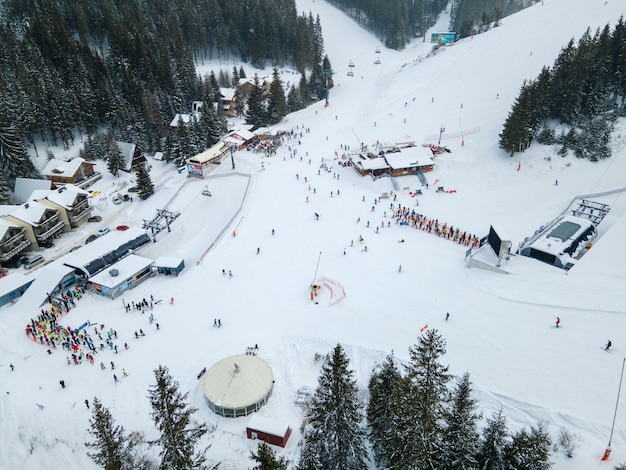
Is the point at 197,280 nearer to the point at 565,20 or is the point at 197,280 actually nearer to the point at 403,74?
the point at 403,74

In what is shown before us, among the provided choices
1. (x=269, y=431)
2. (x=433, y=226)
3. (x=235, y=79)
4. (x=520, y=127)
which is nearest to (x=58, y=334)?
(x=269, y=431)

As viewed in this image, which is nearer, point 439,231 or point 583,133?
point 439,231

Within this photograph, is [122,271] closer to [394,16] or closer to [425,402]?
[425,402]

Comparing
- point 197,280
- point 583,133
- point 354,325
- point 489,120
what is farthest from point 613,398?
point 489,120

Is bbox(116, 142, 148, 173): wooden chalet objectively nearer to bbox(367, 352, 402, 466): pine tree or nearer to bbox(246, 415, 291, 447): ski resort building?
bbox(246, 415, 291, 447): ski resort building

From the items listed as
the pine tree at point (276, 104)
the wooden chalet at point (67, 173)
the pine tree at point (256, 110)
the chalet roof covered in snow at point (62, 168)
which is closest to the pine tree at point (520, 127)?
the pine tree at point (276, 104)

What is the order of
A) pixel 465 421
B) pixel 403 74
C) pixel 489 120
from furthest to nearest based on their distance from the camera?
pixel 403 74
pixel 489 120
pixel 465 421
